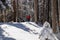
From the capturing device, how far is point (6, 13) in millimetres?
9836

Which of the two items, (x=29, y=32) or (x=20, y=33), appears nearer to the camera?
(x=20, y=33)

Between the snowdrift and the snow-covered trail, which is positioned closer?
the snowdrift

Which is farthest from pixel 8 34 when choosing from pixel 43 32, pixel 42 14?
pixel 42 14

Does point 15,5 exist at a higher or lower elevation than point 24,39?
higher

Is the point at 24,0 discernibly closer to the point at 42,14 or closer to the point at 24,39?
the point at 42,14

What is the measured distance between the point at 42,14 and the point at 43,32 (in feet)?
10.5

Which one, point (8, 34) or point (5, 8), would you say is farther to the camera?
point (5, 8)

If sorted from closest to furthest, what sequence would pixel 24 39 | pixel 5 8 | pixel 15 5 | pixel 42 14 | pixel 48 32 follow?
1. pixel 48 32
2. pixel 24 39
3. pixel 42 14
4. pixel 15 5
5. pixel 5 8

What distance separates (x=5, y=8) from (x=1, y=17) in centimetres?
77

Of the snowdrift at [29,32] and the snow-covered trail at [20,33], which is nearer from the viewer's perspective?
the snowdrift at [29,32]

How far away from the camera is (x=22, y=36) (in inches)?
205

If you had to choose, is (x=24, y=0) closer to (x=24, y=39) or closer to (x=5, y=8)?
(x=5, y=8)

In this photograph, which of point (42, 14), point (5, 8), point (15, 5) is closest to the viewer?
point (42, 14)

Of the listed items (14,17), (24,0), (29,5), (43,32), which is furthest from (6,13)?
(24,0)
